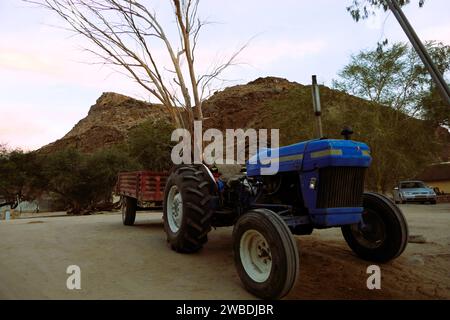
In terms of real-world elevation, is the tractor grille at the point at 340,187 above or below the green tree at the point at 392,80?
below

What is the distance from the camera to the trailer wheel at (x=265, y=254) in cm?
327

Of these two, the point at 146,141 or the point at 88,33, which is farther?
the point at 146,141

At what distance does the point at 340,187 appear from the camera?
4.03 m

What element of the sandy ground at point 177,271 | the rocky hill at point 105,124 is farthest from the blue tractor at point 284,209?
the rocky hill at point 105,124

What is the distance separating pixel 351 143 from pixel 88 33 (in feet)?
18.8

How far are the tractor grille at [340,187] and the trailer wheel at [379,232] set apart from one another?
0.66 metres

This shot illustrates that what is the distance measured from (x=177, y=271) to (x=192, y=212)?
0.78 meters

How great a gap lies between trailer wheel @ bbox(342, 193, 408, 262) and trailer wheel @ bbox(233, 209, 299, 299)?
1733mm

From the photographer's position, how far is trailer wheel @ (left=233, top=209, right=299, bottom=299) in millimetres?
3268

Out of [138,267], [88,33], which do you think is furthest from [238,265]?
[88,33]

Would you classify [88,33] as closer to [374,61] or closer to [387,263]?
[387,263]

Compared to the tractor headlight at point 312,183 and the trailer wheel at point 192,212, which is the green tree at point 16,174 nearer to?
the trailer wheel at point 192,212

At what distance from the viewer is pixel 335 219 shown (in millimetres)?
3938

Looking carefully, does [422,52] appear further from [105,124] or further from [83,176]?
[105,124]
